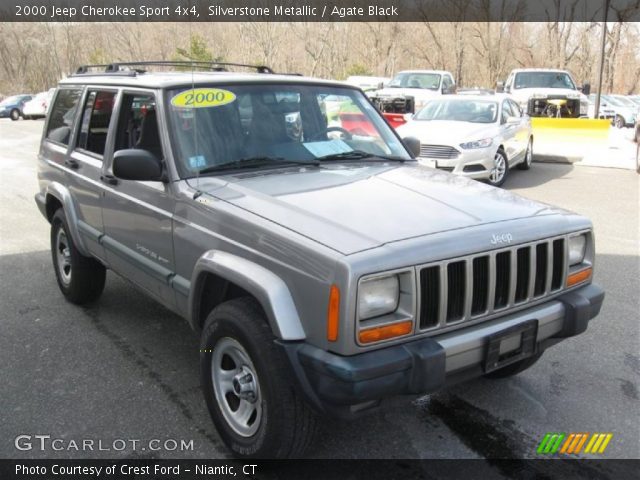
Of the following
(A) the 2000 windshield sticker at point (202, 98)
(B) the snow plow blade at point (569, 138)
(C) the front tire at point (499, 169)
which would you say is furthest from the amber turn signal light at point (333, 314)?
(B) the snow plow blade at point (569, 138)

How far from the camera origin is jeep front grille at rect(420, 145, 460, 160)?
983cm

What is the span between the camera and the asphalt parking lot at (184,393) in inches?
125

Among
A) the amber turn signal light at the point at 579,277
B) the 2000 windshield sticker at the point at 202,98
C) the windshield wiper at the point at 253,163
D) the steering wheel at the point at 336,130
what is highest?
the 2000 windshield sticker at the point at 202,98

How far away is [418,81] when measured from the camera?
17.5m

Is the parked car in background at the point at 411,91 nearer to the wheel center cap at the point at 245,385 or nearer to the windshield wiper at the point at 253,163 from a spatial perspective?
the windshield wiper at the point at 253,163

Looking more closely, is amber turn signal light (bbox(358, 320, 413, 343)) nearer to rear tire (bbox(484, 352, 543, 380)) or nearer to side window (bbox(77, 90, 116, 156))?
rear tire (bbox(484, 352, 543, 380))

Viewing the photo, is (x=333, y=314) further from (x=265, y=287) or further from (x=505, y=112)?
(x=505, y=112)

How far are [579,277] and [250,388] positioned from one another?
6.17 feet

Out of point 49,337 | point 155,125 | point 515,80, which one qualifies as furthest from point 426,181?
point 515,80

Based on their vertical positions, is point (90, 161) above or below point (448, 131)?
above

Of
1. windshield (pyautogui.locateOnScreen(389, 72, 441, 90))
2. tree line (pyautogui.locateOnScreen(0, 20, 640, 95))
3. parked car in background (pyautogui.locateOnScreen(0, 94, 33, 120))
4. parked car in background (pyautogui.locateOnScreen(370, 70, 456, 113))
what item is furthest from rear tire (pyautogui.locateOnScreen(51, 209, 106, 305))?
parked car in background (pyautogui.locateOnScreen(0, 94, 33, 120))

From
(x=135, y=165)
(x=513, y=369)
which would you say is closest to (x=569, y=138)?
(x=513, y=369)

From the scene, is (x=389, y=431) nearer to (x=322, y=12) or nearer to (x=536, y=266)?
(x=536, y=266)

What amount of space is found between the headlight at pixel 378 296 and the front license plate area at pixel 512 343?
0.52m
